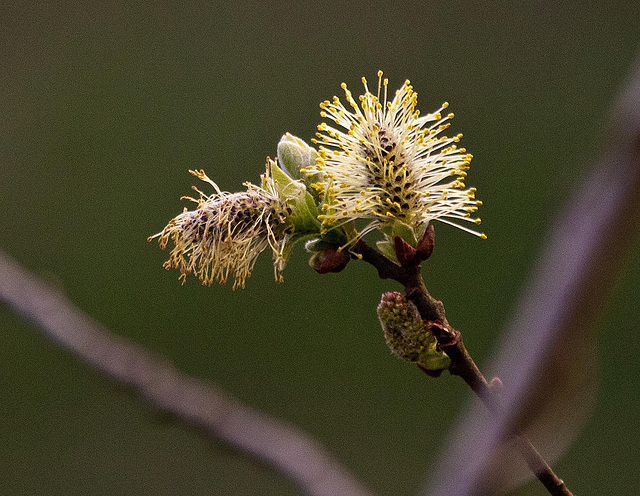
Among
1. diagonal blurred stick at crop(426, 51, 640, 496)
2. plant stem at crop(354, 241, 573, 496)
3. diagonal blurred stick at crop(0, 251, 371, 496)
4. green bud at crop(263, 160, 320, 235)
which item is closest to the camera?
diagonal blurred stick at crop(426, 51, 640, 496)

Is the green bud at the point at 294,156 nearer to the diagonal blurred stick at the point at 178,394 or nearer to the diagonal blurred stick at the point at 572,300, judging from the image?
the diagonal blurred stick at the point at 572,300

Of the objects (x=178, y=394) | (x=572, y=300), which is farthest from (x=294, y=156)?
(x=178, y=394)

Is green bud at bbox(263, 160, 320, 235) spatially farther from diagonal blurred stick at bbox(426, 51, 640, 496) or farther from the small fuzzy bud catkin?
diagonal blurred stick at bbox(426, 51, 640, 496)

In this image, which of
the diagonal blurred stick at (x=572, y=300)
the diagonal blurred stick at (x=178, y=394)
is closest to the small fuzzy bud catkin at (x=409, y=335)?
the diagonal blurred stick at (x=572, y=300)

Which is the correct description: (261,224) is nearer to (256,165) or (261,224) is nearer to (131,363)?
(131,363)

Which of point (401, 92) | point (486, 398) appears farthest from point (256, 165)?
point (486, 398)

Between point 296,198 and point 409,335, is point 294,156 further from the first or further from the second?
point 409,335

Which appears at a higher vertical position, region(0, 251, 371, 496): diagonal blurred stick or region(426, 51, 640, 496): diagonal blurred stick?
region(426, 51, 640, 496): diagonal blurred stick

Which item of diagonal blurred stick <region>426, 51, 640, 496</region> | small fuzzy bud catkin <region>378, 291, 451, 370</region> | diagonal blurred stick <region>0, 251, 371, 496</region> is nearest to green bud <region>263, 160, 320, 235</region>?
small fuzzy bud catkin <region>378, 291, 451, 370</region>
